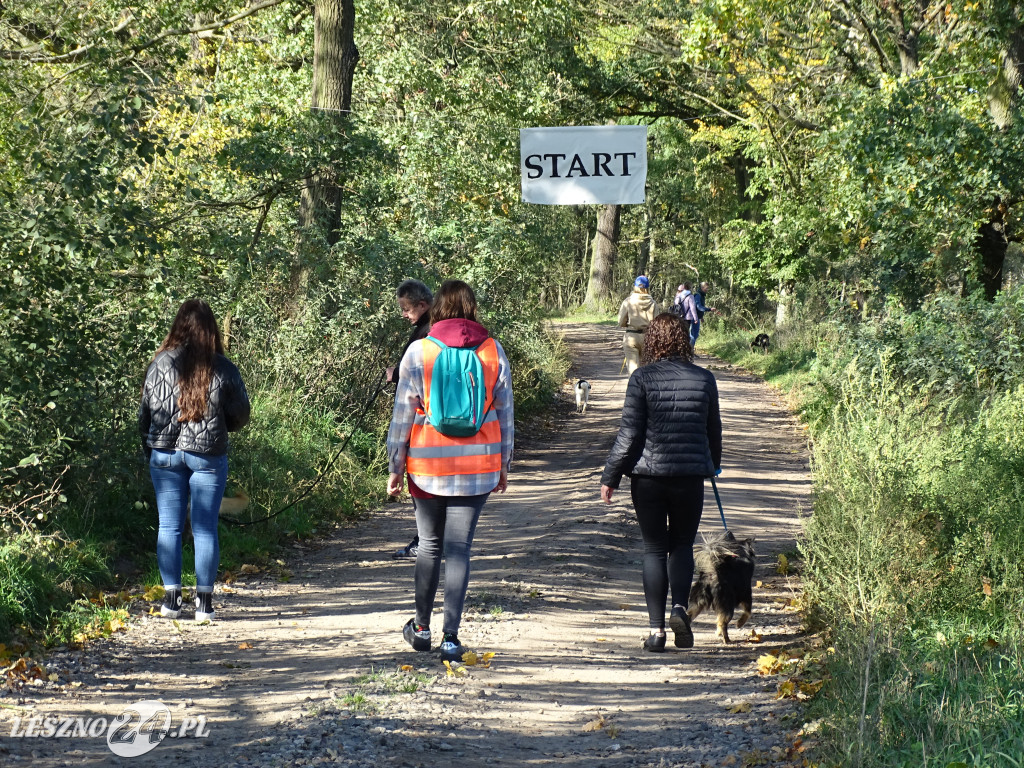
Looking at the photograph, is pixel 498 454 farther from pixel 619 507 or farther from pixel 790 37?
pixel 790 37

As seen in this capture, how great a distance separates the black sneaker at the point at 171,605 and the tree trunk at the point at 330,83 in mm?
6398

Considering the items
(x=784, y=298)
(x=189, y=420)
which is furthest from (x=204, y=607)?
(x=784, y=298)

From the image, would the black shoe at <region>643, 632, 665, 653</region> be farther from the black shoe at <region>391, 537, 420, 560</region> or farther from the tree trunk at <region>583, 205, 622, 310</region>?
the tree trunk at <region>583, 205, 622, 310</region>

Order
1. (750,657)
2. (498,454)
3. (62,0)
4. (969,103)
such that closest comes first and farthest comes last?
(498,454)
(750,657)
(62,0)
(969,103)

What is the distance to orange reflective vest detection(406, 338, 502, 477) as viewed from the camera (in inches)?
220

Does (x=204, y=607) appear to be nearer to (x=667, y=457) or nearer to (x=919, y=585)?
(x=667, y=457)

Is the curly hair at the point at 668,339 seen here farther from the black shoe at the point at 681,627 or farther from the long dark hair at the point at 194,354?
the long dark hair at the point at 194,354

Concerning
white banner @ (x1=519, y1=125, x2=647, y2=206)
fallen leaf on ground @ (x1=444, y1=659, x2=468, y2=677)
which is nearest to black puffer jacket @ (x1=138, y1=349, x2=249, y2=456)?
fallen leaf on ground @ (x1=444, y1=659, x2=468, y2=677)

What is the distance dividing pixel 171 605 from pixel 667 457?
3100 mm

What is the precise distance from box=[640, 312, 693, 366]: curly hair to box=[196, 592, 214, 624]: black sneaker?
120 inches

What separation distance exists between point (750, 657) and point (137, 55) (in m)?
7.96

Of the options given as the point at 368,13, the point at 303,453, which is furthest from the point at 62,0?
the point at 303,453

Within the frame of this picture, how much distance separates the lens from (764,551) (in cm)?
892

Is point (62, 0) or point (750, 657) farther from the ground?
point (62, 0)
